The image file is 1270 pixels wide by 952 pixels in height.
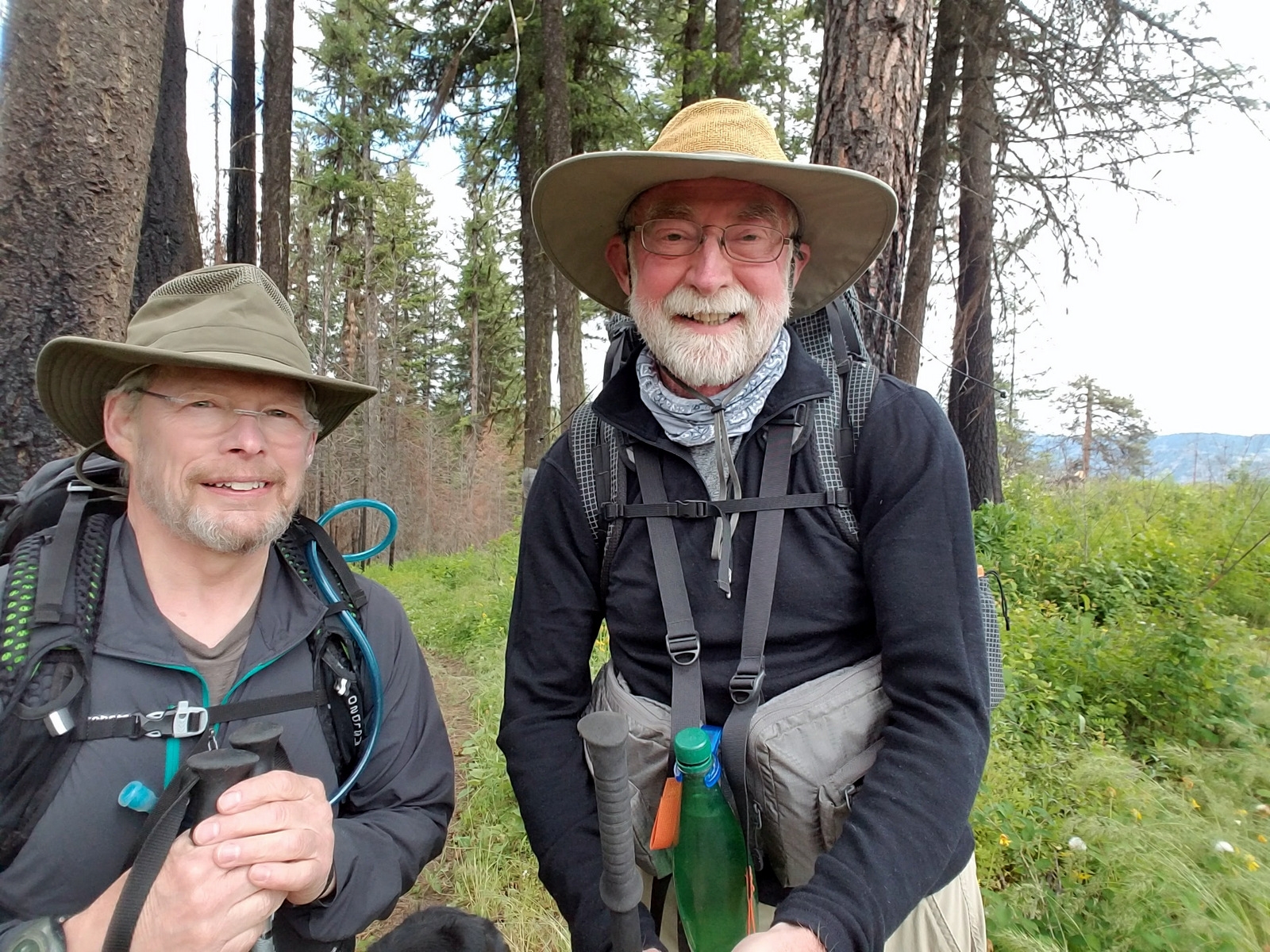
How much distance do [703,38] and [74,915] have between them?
11.4 meters

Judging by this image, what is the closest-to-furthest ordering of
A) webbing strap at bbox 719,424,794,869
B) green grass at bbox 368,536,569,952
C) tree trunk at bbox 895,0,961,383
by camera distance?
webbing strap at bbox 719,424,794,869, green grass at bbox 368,536,569,952, tree trunk at bbox 895,0,961,383

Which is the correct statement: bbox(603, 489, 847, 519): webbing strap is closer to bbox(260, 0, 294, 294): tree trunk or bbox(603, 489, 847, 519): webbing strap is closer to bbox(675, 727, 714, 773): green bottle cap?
bbox(675, 727, 714, 773): green bottle cap

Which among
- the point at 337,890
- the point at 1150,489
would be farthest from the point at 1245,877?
the point at 1150,489

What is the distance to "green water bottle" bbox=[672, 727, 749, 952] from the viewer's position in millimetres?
1541

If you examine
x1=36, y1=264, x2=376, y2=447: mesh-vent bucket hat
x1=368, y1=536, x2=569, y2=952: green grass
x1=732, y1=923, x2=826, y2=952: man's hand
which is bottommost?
x1=368, y1=536, x2=569, y2=952: green grass

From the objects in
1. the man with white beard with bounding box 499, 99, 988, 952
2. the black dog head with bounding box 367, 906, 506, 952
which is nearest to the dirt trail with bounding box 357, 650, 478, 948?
the black dog head with bounding box 367, 906, 506, 952

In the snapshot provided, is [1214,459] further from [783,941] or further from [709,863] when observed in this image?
[783,941]

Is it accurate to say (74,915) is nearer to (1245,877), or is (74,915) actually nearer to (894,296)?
(894,296)

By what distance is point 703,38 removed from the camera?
1013cm

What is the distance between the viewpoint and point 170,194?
4305 mm

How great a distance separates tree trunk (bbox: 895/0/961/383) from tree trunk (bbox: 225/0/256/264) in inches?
287

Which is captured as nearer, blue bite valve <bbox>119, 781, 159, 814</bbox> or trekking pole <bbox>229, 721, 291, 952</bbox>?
trekking pole <bbox>229, 721, 291, 952</bbox>

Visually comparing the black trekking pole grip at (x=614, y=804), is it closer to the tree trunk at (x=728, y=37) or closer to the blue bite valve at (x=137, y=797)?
the blue bite valve at (x=137, y=797)

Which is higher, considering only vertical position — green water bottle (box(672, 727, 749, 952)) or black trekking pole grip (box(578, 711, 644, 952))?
black trekking pole grip (box(578, 711, 644, 952))
